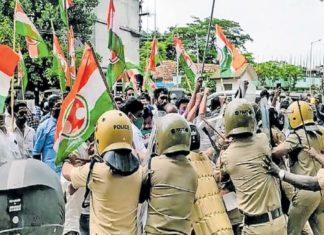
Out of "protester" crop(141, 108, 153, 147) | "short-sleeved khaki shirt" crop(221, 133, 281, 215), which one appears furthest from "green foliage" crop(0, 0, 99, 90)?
"short-sleeved khaki shirt" crop(221, 133, 281, 215)

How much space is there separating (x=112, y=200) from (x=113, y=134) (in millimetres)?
443

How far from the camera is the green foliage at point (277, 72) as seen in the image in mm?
51906

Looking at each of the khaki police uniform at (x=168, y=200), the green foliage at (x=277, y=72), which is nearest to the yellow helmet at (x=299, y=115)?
the khaki police uniform at (x=168, y=200)

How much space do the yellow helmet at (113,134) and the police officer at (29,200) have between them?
116 centimetres

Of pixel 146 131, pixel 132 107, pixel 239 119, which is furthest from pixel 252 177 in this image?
pixel 146 131

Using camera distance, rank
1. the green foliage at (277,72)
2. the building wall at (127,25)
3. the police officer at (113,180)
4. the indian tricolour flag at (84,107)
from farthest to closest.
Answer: the green foliage at (277,72) → the building wall at (127,25) → the indian tricolour flag at (84,107) → the police officer at (113,180)

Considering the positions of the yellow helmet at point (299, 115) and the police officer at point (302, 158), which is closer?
the police officer at point (302, 158)

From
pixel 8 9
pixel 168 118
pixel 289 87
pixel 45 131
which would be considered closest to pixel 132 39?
pixel 289 87

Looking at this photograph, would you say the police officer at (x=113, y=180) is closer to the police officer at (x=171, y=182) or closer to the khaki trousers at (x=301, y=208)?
the police officer at (x=171, y=182)

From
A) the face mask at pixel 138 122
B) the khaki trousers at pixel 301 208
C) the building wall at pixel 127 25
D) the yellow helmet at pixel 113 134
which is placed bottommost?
the khaki trousers at pixel 301 208

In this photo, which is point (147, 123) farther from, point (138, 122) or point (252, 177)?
point (252, 177)

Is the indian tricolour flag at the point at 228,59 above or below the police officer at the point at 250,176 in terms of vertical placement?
above

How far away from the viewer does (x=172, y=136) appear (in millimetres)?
4574

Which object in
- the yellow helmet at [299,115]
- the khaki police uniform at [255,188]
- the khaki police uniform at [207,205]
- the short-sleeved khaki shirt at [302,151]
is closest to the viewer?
the khaki police uniform at [255,188]
